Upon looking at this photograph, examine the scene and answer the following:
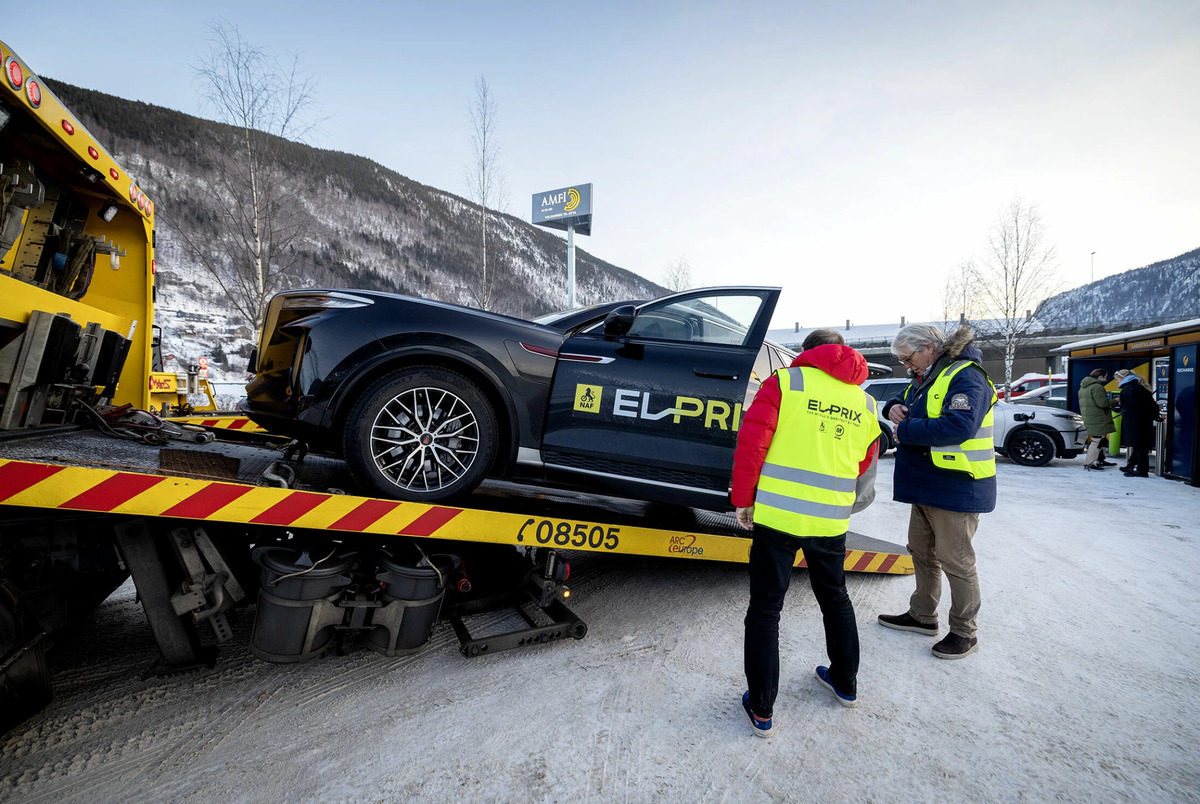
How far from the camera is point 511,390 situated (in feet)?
9.74

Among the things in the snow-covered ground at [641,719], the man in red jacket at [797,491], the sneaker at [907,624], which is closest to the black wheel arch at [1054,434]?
the snow-covered ground at [641,719]

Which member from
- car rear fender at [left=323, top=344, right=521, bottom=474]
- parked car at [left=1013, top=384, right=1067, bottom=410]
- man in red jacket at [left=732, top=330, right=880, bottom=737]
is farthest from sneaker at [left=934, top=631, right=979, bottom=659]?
parked car at [left=1013, top=384, right=1067, bottom=410]

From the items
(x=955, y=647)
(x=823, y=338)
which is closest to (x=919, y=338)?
(x=823, y=338)

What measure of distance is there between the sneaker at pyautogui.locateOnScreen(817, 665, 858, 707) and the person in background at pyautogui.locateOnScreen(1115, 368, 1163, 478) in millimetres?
9107

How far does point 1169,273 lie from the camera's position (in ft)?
390

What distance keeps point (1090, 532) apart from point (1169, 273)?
16343 cm

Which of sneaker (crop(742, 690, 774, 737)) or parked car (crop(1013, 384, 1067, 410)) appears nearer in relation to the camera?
sneaker (crop(742, 690, 774, 737))

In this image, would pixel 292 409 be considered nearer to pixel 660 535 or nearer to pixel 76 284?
pixel 660 535

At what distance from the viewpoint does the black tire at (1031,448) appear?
960cm

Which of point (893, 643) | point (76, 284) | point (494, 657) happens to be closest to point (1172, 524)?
point (893, 643)

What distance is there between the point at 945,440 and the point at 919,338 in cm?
58

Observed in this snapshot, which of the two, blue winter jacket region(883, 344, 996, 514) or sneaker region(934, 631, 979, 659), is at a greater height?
blue winter jacket region(883, 344, 996, 514)

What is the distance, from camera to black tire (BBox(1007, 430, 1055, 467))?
960 cm

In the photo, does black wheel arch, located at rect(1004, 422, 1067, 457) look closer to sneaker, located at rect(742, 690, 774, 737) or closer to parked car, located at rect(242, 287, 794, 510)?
parked car, located at rect(242, 287, 794, 510)
